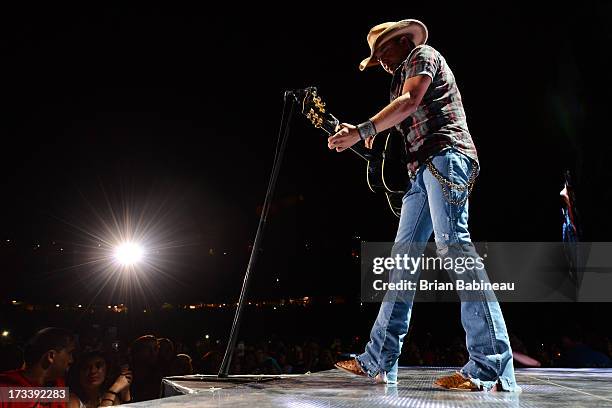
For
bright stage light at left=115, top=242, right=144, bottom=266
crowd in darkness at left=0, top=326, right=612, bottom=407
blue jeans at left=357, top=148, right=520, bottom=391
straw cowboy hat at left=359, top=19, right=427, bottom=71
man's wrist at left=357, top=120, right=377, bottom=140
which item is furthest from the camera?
bright stage light at left=115, top=242, right=144, bottom=266

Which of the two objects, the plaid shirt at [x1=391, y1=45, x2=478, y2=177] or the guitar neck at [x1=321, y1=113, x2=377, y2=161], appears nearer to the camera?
the plaid shirt at [x1=391, y1=45, x2=478, y2=177]

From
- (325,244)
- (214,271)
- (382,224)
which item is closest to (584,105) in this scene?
(382,224)

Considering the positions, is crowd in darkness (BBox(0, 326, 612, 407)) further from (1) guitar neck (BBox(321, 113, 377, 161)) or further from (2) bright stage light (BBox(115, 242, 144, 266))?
(2) bright stage light (BBox(115, 242, 144, 266))

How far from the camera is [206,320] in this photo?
35531mm

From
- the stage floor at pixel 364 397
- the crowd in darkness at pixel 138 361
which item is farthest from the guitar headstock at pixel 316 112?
the crowd in darkness at pixel 138 361

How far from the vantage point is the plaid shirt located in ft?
8.68

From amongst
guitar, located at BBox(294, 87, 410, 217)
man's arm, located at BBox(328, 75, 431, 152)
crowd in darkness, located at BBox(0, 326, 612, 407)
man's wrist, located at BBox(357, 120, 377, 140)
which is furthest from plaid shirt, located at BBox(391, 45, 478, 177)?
crowd in darkness, located at BBox(0, 326, 612, 407)

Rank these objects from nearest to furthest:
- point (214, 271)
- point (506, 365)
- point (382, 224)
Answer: point (506, 365)
point (382, 224)
point (214, 271)

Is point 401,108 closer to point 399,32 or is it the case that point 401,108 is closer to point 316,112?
point 399,32

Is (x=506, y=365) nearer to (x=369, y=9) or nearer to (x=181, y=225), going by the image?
(x=369, y=9)

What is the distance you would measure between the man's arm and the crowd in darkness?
2.58 meters

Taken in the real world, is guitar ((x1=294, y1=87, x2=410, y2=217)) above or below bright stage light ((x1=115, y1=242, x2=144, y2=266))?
below

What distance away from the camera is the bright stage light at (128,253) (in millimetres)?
28523

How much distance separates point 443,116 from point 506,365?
124 cm
